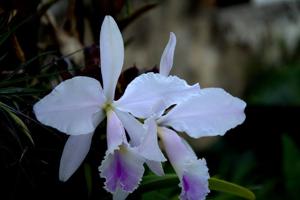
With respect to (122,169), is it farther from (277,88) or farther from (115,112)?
(277,88)

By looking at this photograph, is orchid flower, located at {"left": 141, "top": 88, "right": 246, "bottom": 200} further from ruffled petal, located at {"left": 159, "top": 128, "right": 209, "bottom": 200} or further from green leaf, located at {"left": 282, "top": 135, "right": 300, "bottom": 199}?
green leaf, located at {"left": 282, "top": 135, "right": 300, "bottom": 199}

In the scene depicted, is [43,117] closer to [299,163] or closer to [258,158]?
[299,163]

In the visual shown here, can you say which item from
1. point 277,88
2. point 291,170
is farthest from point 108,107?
point 277,88

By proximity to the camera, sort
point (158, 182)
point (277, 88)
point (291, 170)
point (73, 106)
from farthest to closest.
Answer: point (277, 88) → point (291, 170) → point (158, 182) → point (73, 106)

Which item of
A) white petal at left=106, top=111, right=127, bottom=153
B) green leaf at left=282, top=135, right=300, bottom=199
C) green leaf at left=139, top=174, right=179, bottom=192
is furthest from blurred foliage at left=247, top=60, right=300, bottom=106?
white petal at left=106, top=111, right=127, bottom=153

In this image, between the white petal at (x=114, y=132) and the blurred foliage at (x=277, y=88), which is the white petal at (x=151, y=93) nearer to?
the white petal at (x=114, y=132)

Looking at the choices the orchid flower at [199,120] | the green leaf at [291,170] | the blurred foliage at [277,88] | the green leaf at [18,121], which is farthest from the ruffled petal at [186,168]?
the blurred foliage at [277,88]

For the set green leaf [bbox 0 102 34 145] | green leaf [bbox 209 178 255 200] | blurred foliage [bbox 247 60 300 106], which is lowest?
blurred foliage [bbox 247 60 300 106]
